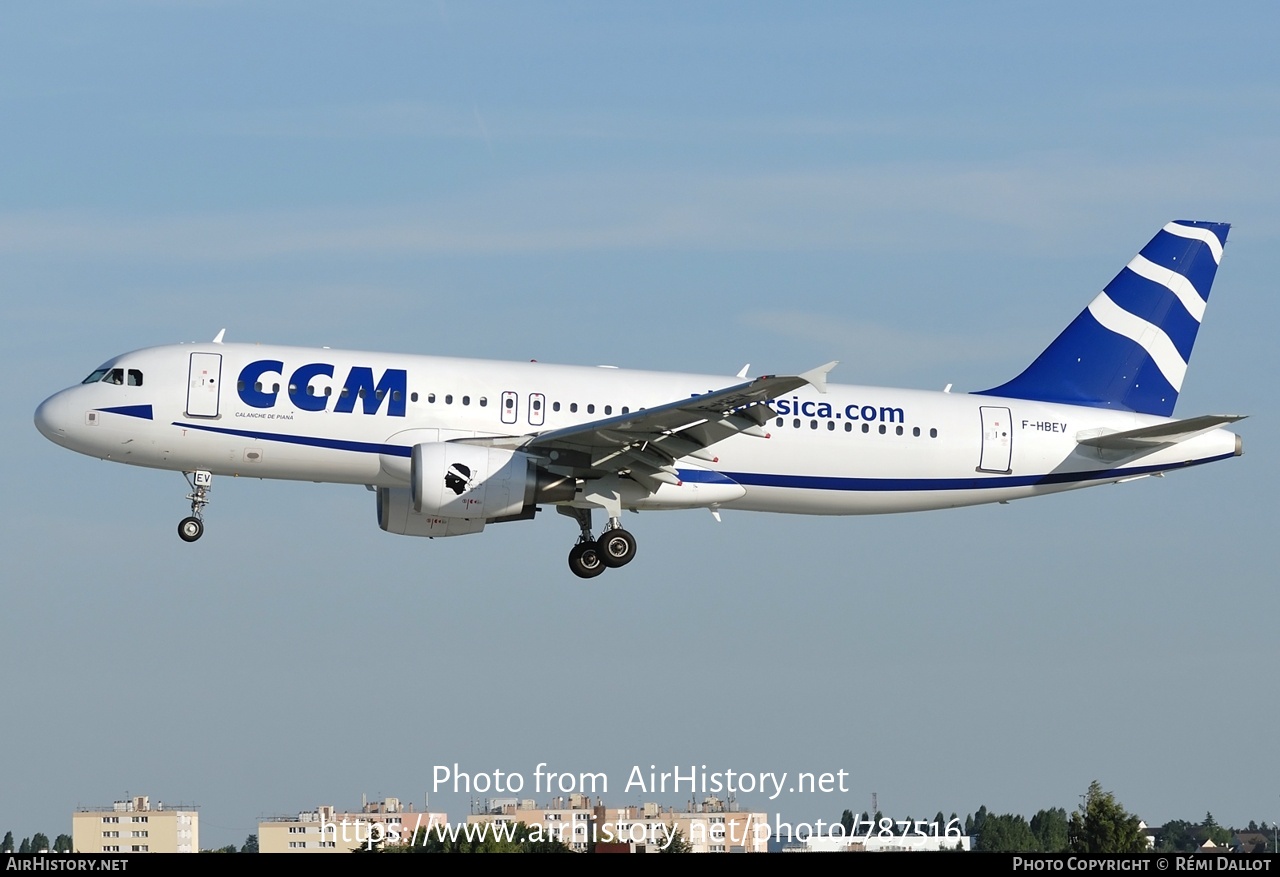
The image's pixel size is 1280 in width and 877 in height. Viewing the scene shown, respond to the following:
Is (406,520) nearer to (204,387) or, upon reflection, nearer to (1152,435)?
(204,387)

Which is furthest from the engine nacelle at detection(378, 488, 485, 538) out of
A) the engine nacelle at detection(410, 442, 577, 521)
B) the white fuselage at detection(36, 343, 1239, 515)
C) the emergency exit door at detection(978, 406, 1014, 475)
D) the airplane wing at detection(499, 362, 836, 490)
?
the emergency exit door at detection(978, 406, 1014, 475)

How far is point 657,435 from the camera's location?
122ft

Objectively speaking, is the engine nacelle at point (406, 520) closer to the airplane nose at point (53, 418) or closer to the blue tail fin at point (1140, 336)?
the airplane nose at point (53, 418)

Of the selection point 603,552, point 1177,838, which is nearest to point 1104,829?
point 1177,838

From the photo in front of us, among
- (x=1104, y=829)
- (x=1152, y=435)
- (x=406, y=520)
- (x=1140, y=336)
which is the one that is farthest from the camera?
(x=1104, y=829)

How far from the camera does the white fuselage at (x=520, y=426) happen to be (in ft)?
122

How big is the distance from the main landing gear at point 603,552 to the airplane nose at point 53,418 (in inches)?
459

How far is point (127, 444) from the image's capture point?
3759cm

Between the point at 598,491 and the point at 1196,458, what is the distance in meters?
14.8

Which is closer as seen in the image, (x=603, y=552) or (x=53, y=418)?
(x=53, y=418)

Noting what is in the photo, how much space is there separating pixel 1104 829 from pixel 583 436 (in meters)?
33.1

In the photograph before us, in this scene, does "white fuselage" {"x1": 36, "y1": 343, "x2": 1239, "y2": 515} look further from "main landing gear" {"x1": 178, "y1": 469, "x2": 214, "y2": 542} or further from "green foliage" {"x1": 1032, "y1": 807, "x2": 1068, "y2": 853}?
"green foliage" {"x1": 1032, "y1": 807, "x2": 1068, "y2": 853}
